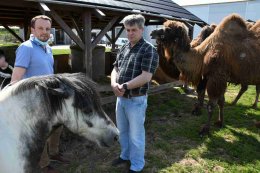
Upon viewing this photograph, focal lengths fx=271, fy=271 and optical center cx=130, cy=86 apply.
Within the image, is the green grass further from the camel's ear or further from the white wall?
the white wall

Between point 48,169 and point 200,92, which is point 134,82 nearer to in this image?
point 48,169

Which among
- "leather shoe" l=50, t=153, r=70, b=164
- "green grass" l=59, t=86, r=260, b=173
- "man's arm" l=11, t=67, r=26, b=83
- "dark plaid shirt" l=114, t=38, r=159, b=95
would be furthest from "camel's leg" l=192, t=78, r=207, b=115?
"man's arm" l=11, t=67, r=26, b=83

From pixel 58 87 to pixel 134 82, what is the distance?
53.0 inches

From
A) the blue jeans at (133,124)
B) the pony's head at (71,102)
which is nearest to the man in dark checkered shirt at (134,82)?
the blue jeans at (133,124)

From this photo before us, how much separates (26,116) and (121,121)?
186cm

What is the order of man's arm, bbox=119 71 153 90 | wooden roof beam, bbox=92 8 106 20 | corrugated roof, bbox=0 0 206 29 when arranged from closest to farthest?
man's arm, bbox=119 71 153 90, corrugated roof, bbox=0 0 206 29, wooden roof beam, bbox=92 8 106 20

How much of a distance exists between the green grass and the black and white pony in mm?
2133

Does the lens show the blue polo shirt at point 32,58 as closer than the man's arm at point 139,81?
Yes

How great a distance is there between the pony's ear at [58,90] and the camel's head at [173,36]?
3953 mm

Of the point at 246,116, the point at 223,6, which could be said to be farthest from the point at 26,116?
the point at 223,6

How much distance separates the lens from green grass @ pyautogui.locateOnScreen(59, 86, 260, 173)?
13.3 feet

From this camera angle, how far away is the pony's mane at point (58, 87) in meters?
1.77

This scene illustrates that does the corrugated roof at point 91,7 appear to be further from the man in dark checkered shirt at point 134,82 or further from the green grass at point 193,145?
the green grass at point 193,145

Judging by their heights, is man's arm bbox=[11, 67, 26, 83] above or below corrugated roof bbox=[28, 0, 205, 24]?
below
